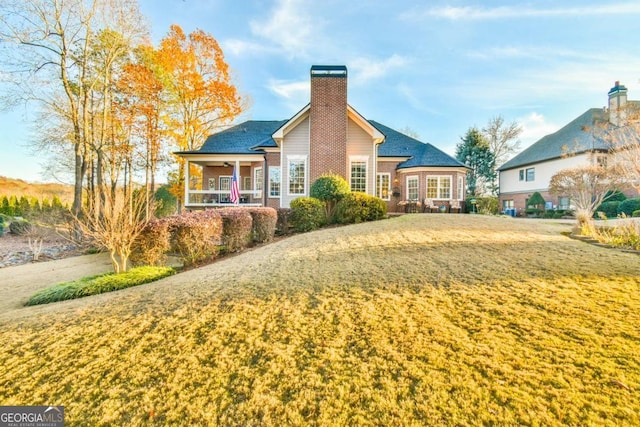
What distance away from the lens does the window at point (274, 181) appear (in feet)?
52.9

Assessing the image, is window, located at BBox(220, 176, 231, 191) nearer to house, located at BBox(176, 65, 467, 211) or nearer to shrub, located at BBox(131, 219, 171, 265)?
house, located at BBox(176, 65, 467, 211)

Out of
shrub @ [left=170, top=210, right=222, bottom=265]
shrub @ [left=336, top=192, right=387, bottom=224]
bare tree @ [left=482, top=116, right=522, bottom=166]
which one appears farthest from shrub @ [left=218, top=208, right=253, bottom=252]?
bare tree @ [left=482, top=116, right=522, bottom=166]

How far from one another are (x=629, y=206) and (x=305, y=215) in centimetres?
1983

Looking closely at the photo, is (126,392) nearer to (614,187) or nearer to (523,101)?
(614,187)

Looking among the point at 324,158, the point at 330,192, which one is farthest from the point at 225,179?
the point at 330,192

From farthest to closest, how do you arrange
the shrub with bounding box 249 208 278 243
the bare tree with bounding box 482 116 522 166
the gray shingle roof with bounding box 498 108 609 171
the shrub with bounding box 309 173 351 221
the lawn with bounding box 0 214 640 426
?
1. the bare tree with bounding box 482 116 522 166
2. the gray shingle roof with bounding box 498 108 609 171
3. the shrub with bounding box 309 173 351 221
4. the shrub with bounding box 249 208 278 243
5. the lawn with bounding box 0 214 640 426

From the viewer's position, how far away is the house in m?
13.9

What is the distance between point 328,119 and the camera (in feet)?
45.6

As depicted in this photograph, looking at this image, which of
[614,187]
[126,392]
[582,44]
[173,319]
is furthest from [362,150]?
[126,392]

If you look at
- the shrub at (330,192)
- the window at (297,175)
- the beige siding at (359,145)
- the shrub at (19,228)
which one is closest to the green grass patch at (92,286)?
the shrub at (330,192)

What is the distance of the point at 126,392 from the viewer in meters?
2.32

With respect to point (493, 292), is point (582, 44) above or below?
above

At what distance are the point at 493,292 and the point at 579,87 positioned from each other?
57.5ft

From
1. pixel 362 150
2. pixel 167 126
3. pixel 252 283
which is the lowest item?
pixel 252 283
